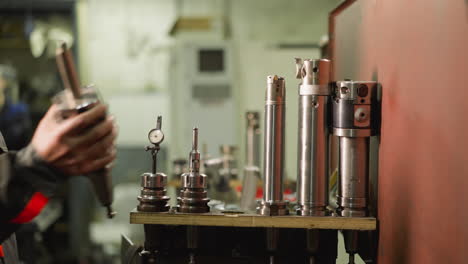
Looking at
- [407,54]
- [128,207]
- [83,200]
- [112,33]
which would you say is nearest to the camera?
[407,54]

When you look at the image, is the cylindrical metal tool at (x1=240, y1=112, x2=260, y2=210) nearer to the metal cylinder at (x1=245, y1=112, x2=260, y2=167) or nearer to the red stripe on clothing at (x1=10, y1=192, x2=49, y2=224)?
the metal cylinder at (x1=245, y1=112, x2=260, y2=167)

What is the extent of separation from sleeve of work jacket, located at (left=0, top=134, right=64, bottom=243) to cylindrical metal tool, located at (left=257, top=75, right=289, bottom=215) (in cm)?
59

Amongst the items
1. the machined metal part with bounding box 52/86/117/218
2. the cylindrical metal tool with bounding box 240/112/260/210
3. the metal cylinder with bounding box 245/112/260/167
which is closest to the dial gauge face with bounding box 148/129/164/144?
the cylindrical metal tool with bounding box 240/112/260/210

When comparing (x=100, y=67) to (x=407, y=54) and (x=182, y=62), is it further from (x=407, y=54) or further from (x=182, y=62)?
(x=407, y=54)

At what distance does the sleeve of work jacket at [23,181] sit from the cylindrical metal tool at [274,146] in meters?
0.59

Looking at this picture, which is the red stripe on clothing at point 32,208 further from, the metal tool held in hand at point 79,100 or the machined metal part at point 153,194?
the machined metal part at point 153,194

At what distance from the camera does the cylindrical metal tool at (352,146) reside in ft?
4.85

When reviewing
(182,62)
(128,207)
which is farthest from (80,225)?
(182,62)

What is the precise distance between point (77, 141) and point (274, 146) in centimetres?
64

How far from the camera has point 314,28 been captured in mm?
5777

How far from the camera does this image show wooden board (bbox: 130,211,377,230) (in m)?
1.43

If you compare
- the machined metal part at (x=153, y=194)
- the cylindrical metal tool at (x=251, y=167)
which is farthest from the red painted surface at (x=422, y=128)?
the machined metal part at (x=153, y=194)

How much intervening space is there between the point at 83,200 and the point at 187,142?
3.60ft

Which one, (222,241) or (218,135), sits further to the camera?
(218,135)
